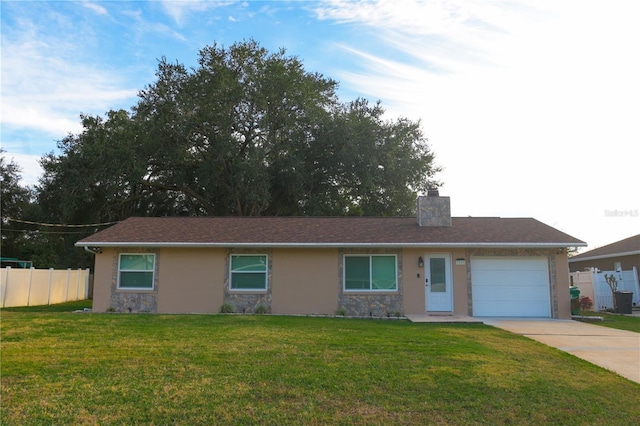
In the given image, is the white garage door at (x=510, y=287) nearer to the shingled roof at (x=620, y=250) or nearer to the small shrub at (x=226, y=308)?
the small shrub at (x=226, y=308)

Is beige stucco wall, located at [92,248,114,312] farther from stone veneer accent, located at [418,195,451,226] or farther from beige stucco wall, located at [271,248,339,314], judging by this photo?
stone veneer accent, located at [418,195,451,226]

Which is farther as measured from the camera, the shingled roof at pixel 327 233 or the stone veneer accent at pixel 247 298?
the stone veneer accent at pixel 247 298

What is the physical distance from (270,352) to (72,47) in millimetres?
9582

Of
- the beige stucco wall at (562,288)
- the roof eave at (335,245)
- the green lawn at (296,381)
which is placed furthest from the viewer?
the beige stucco wall at (562,288)

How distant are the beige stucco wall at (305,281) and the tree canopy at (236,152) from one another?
992 cm

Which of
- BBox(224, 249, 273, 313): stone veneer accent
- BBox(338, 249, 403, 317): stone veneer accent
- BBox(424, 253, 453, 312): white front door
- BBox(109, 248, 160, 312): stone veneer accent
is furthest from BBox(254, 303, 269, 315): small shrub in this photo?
BBox(424, 253, 453, 312): white front door

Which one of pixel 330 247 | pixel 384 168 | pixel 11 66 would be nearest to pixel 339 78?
pixel 384 168

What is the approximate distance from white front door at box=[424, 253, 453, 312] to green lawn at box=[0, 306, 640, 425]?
216 inches

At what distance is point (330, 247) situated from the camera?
50.7ft

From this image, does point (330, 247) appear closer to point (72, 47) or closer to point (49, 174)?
point (72, 47)

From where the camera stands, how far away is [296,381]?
6.33 m

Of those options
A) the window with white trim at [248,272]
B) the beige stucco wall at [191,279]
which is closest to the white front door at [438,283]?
the window with white trim at [248,272]

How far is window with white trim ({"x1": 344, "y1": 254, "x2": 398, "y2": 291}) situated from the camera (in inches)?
605

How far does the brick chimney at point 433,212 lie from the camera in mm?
16922
